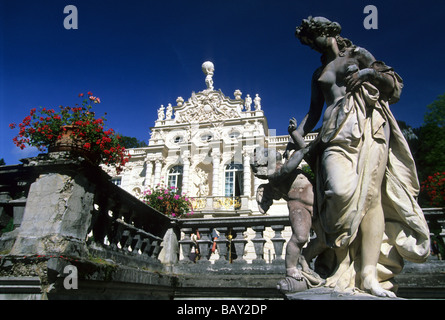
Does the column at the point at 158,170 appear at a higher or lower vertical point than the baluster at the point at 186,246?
higher

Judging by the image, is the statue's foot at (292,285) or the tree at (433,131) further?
the tree at (433,131)

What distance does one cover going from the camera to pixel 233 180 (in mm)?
24406

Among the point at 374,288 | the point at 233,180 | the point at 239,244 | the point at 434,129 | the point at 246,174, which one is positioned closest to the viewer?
the point at 374,288

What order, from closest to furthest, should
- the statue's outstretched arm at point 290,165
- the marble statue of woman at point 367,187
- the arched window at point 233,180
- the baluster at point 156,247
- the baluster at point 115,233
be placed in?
the marble statue of woman at point 367,187 < the statue's outstretched arm at point 290,165 < the baluster at point 115,233 < the baluster at point 156,247 < the arched window at point 233,180

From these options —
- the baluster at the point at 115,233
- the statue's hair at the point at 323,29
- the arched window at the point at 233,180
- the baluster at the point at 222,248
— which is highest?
the arched window at the point at 233,180

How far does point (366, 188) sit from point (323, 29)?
5.05ft

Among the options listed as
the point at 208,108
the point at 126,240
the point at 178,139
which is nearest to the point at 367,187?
Answer: the point at 126,240

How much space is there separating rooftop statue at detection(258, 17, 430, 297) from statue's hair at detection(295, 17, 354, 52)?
0.28 meters

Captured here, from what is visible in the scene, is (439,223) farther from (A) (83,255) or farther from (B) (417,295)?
(A) (83,255)

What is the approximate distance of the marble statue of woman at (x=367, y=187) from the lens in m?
2.32

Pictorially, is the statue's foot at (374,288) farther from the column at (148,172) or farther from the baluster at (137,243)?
the column at (148,172)

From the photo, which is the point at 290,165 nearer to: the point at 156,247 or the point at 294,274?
the point at 294,274

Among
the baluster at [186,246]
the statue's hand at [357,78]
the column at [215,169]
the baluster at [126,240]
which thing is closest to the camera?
the statue's hand at [357,78]

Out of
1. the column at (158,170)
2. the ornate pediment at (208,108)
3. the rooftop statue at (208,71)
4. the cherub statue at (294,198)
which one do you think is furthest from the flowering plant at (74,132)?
the rooftop statue at (208,71)
